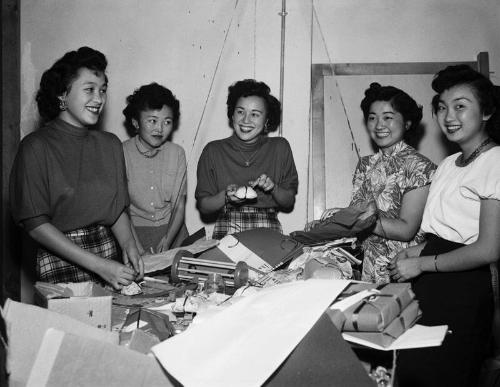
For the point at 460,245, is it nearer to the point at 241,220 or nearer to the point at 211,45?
the point at 241,220

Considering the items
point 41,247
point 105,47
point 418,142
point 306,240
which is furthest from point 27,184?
point 418,142

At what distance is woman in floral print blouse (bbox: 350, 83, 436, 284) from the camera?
228cm

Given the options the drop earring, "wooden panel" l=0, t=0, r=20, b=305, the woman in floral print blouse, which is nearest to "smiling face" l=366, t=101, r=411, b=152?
the woman in floral print blouse

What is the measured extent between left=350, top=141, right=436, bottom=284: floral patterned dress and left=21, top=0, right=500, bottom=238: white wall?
942 millimetres

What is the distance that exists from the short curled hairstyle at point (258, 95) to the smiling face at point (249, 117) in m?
0.04

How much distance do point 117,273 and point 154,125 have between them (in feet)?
4.24

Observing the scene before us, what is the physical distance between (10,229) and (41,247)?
146cm

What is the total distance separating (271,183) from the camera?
271cm

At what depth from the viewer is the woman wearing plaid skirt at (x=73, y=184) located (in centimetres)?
193

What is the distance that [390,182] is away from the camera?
2381 millimetres

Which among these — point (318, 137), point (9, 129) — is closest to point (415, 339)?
point (318, 137)

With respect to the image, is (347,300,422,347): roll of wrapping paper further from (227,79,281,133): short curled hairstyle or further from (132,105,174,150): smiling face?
(132,105,174,150): smiling face

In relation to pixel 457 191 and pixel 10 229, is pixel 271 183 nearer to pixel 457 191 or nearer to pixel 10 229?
pixel 457 191

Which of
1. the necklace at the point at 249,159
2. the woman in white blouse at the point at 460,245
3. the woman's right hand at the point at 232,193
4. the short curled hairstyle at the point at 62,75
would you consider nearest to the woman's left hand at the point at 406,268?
the woman in white blouse at the point at 460,245
